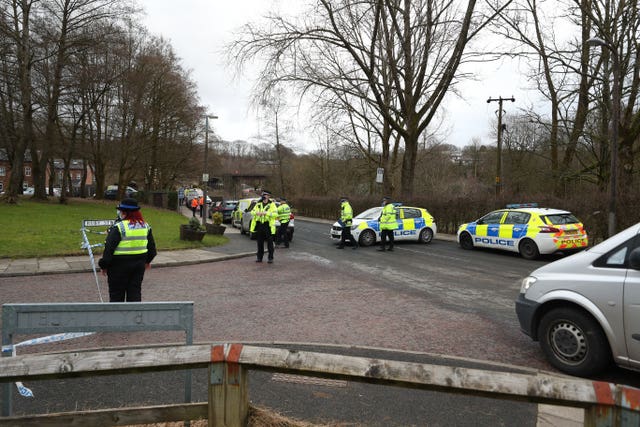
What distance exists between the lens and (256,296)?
789 centimetres

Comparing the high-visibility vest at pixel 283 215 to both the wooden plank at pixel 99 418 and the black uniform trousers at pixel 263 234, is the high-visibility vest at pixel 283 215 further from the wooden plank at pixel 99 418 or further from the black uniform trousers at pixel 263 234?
the wooden plank at pixel 99 418

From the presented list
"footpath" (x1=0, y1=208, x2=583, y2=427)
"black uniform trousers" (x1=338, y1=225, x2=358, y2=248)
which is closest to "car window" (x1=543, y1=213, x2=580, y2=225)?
"black uniform trousers" (x1=338, y1=225, x2=358, y2=248)

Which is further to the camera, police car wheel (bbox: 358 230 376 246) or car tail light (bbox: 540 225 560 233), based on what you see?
police car wheel (bbox: 358 230 376 246)

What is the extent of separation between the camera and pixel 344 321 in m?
6.29

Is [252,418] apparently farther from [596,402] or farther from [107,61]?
[107,61]

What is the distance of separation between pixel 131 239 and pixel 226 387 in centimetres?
358

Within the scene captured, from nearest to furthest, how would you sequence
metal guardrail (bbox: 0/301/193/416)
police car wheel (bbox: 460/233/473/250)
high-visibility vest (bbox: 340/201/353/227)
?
metal guardrail (bbox: 0/301/193/416) → high-visibility vest (bbox: 340/201/353/227) → police car wheel (bbox: 460/233/473/250)

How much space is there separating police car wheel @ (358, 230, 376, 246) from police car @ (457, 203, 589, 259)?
12.9 feet

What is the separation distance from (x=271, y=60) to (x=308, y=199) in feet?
75.5

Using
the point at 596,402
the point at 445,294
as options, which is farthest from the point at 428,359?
the point at 445,294

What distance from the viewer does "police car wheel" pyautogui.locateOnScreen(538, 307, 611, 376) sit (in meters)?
4.19

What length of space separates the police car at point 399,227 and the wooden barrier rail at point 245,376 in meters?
13.8

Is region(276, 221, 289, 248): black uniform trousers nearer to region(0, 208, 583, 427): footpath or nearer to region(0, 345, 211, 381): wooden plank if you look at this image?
region(0, 208, 583, 427): footpath

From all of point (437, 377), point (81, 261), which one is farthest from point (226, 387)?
point (81, 261)
